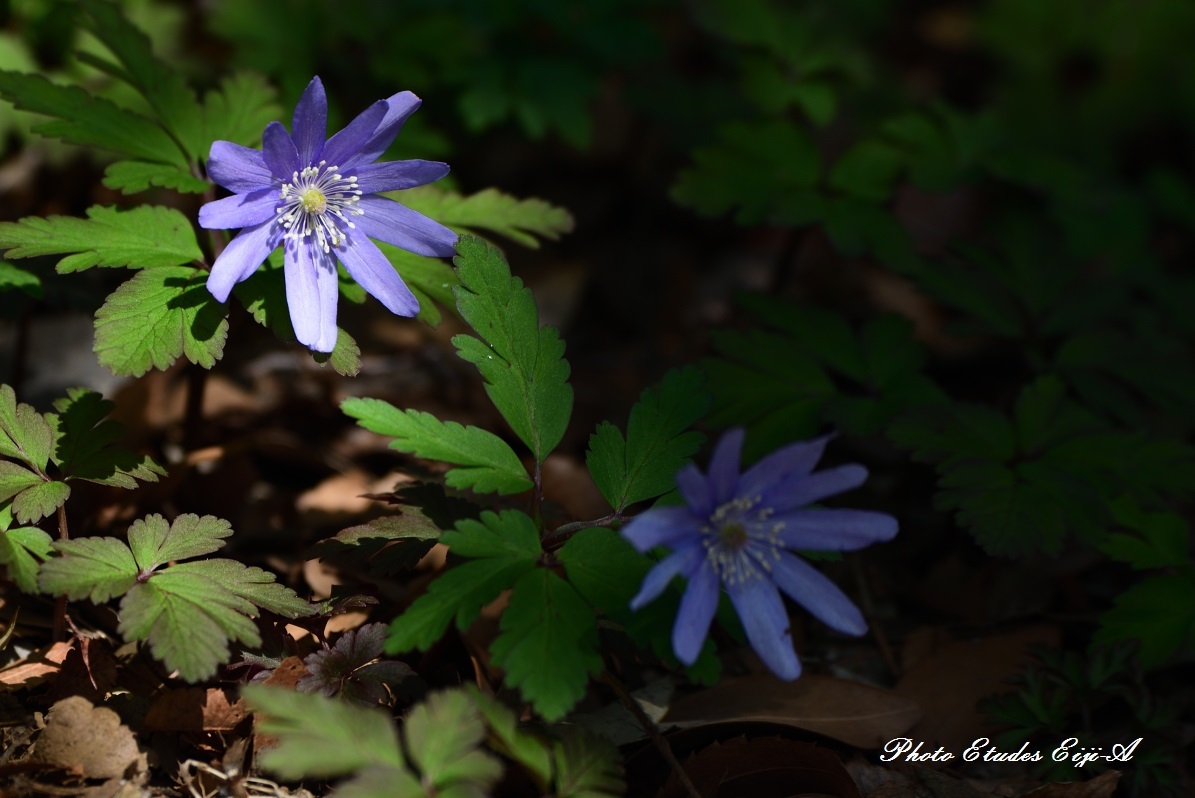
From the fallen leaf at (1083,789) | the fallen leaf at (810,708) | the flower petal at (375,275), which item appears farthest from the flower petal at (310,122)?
the fallen leaf at (1083,789)

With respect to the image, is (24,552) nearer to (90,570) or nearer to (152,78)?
(90,570)

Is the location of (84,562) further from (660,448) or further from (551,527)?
(660,448)

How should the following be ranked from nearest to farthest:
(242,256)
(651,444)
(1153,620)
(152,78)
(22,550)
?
(22,550) → (242,256) → (651,444) → (1153,620) → (152,78)

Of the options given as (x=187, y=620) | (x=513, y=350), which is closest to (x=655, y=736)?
(x=513, y=350)

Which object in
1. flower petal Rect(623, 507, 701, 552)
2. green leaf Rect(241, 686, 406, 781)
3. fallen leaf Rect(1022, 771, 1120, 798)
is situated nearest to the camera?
green leaf Rect(241, 686, 406, 781)

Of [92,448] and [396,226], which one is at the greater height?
[396,226]

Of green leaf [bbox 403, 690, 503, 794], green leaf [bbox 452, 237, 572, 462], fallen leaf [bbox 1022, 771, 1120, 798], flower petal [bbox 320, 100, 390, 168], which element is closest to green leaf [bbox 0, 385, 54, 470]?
→ flower petal [bbox 320, 100, 390, 168]

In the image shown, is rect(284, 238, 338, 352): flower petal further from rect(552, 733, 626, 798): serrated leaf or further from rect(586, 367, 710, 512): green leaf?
rect(552, 733, 626, 798): serrated leaf
